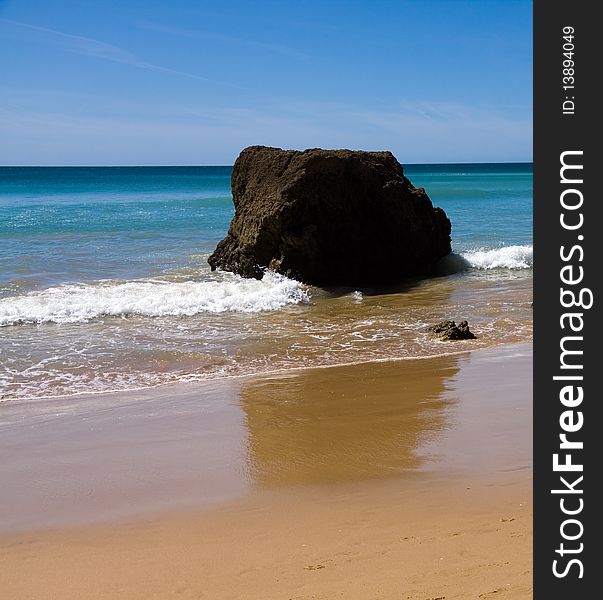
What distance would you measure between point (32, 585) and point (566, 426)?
2470mm

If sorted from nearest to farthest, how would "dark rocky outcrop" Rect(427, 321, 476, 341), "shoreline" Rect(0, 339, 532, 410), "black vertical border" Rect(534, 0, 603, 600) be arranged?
"black vertical border" Rect(534, 0, 603, 600) → "shoreline" Rect(0, 339, 532, 410) → "dark rocky outcrop" Rect(427, 321, 476, 341)

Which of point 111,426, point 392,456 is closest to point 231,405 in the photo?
point 111,426

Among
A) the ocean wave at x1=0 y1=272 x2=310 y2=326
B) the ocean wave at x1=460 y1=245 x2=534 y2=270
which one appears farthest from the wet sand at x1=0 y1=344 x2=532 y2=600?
the ocean wave at x1=460 y1=245 x2=534 y2=270

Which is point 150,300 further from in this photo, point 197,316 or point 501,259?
point 501,259

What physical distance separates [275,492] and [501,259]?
12988 millimetres

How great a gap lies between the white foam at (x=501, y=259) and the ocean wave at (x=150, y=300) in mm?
4856

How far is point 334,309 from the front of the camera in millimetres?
11625

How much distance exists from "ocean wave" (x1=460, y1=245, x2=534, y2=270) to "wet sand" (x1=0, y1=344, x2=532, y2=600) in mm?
9114

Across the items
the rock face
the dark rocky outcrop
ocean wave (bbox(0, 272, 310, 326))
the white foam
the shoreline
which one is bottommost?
the shoreline

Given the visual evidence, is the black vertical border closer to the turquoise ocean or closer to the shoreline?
the shoreline

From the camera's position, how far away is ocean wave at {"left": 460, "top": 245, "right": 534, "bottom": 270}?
16.0m

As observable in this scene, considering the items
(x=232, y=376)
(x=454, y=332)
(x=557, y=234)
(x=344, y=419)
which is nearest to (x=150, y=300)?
(x=232, y=376)

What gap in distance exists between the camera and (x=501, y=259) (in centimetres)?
1652

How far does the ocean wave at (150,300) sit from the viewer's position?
11055mm
